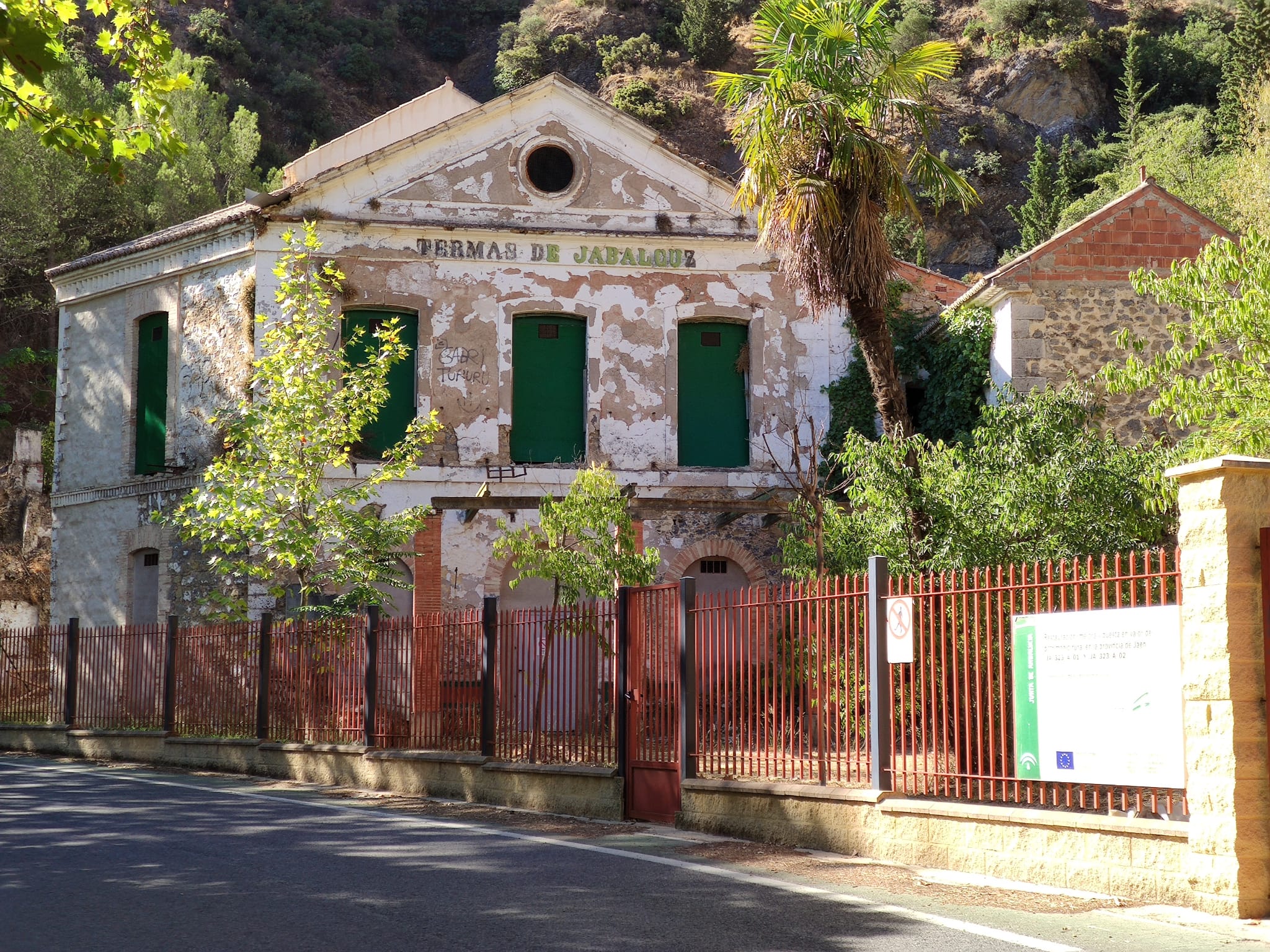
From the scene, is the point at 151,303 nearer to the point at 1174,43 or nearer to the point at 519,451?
the point at 519,451

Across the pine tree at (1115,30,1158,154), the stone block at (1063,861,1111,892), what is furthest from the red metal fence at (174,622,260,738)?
the pine tree at (1115,30,1158,154)

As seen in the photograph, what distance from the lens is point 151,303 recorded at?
23.3m

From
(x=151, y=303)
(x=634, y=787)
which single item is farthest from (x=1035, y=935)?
(x=151, y=303)

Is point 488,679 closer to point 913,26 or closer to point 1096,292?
point 1096,292

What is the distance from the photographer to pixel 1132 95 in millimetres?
49812

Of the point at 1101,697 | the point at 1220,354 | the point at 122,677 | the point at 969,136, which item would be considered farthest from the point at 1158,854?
the point at 969,136

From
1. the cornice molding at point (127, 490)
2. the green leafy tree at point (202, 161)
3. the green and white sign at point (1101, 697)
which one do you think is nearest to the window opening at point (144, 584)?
the cornice molding at point (127, 490)

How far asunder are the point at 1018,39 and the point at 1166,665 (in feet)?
184

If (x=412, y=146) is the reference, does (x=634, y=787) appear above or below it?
below

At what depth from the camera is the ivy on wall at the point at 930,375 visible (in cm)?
1989

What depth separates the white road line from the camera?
6789 millimetres

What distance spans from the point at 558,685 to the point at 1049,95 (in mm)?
49496

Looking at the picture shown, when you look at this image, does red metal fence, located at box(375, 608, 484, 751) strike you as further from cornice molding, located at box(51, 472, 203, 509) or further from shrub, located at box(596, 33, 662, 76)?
shrub, located at box(596, 33, 662, 76)

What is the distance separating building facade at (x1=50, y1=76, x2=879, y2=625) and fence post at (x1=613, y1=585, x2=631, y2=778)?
8.21 meters
